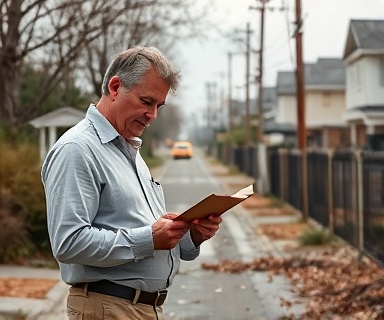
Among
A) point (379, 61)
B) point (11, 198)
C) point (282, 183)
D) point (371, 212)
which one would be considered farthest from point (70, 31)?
point (379, 61)

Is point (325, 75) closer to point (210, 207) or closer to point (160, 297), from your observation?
point (160, 297)

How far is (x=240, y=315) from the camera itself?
31.2 ft

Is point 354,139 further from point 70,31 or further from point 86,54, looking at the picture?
point 70,31

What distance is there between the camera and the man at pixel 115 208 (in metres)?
3.49

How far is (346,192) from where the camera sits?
15.7 meters

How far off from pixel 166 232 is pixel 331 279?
815cm

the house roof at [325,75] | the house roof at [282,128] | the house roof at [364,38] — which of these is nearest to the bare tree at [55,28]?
the house roof at [364,38]

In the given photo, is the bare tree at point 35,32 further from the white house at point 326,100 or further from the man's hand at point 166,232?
the white house at point 326,100

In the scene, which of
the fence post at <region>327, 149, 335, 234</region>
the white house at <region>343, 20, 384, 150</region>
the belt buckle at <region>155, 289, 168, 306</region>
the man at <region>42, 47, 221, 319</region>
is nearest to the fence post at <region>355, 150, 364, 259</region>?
the fence post at <region>327, 149, 335, 234</region>

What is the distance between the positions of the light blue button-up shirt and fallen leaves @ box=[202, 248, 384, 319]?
16.2ft

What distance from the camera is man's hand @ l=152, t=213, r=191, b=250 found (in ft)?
11.7

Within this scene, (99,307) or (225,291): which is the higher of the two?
(99,307)

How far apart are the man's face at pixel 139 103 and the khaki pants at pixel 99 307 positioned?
702 millimetres

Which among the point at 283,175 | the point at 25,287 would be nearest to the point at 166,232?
the point at 25,287
